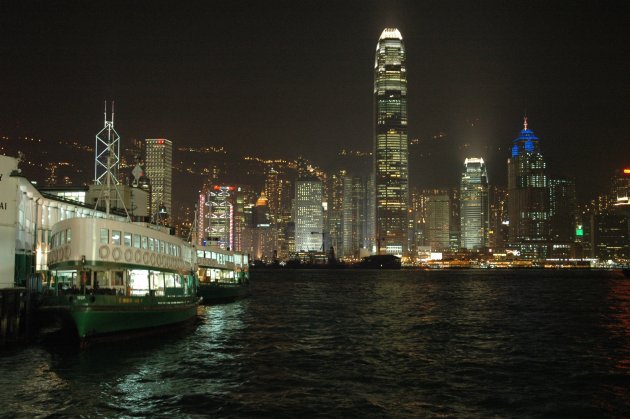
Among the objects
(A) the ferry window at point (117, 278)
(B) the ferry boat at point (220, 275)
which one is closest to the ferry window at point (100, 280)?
(A) the ferry window at point (117, 278)

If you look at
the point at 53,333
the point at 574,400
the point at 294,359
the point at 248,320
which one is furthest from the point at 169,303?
the point at 574,400

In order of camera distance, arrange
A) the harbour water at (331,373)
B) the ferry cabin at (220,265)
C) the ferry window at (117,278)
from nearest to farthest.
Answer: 1. the harbour water at (331,373)
2. the ferry window at (117,278)
3. the ferry cabin at (220,265)

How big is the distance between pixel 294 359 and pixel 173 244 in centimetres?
1504

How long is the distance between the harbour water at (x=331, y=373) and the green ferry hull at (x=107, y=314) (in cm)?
95

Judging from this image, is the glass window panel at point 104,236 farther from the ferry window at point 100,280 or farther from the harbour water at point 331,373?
the harbour water at point 331,373

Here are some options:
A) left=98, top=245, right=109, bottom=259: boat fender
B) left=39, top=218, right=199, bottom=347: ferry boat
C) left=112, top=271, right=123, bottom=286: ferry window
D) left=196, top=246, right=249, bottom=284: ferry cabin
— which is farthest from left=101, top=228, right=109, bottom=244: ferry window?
left=196, top=246, right=249, bottom=284: ferry cabin

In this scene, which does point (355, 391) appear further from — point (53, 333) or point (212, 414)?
point (53, 333)

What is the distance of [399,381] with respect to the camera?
27.5 m

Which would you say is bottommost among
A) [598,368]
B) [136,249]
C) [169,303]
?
[598,368]

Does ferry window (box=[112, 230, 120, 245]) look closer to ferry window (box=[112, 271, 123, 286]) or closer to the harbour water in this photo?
ferry window (box=[112, 271, 123, 286])

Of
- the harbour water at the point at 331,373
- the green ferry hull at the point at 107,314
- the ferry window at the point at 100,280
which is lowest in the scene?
the harbour water at the point at 331,373

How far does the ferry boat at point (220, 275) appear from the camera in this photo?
2790 inches

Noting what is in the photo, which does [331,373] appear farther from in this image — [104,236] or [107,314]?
[104,236]

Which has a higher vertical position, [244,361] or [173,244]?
[173,244]
